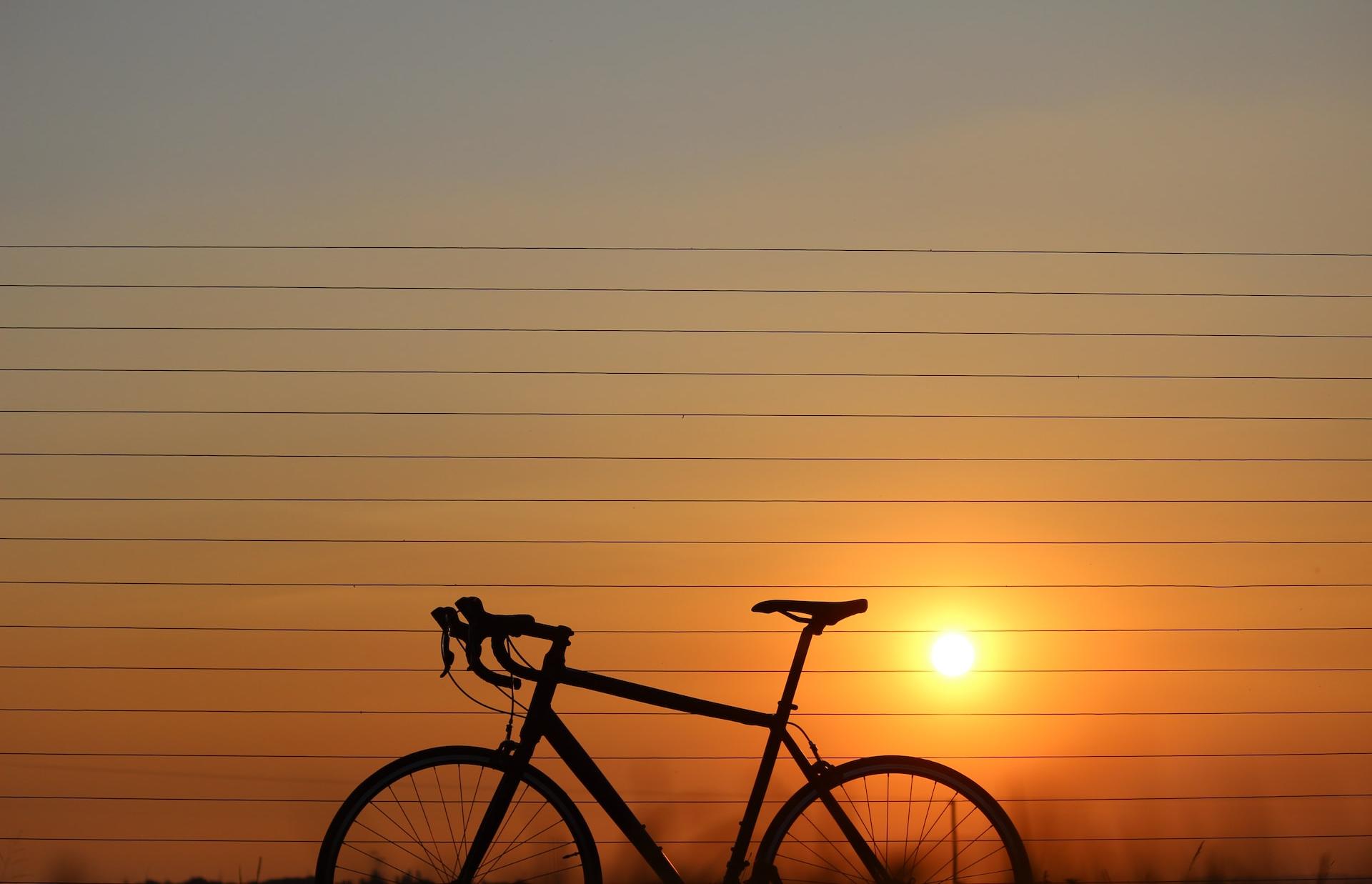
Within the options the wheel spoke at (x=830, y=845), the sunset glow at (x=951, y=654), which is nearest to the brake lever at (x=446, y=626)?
the wheel spoke at (x=830, y=845)

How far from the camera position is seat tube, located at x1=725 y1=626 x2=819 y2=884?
332 centimetres

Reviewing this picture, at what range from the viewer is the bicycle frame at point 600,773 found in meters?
3.23

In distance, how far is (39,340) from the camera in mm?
4301

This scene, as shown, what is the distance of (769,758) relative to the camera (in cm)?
333

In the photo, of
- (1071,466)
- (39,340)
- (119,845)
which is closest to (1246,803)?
(1071,466)

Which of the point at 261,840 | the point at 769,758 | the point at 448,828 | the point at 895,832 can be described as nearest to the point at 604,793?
the point at 769,758

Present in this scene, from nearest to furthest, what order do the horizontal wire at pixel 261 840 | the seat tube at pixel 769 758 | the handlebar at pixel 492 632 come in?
the handlebar at pixel 492 632, the seat tube at pixel 769 758, the horizontal wire at pixel 261 840

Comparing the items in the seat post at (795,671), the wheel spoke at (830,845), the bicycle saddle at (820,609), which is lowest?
the wheel spoke at (830,845)

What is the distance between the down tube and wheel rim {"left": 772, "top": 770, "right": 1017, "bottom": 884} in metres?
0.30

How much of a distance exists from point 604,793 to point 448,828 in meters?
0.69

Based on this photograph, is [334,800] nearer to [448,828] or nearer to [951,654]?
[448,828]

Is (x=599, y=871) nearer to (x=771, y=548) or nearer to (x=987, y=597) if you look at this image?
(x=771, y=548)

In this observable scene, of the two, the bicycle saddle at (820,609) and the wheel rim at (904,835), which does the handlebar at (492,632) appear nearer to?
the bicycle saddle at (820,609)

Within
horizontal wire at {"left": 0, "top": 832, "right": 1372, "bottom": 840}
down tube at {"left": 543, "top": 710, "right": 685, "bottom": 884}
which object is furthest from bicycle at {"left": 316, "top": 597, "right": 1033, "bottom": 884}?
horizontal wire at {"left": 0, "top": 832, "right": 1372, "bottom": 840}
